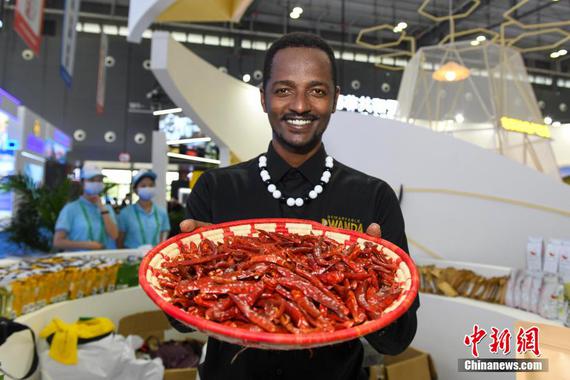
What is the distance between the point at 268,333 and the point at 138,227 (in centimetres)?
412

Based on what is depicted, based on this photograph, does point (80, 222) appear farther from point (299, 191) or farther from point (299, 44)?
point (299, 44)

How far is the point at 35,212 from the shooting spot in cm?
528

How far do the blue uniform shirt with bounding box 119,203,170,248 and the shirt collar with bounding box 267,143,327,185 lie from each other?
3.53 metres

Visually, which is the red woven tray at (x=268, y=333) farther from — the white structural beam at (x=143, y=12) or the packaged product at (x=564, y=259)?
the white structural beam at (x=143, y=12)

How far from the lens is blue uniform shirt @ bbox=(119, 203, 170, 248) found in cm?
461

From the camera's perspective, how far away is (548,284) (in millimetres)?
2674

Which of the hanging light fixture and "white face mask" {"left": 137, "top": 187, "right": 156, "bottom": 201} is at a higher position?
the hanging light fixture

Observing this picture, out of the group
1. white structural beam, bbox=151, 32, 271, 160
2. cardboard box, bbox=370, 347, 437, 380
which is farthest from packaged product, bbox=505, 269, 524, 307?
white structural beam, bbox=151, 32, 271, 160

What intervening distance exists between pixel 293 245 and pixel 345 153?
12.9 ft

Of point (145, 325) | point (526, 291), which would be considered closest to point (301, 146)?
point (526, 291)

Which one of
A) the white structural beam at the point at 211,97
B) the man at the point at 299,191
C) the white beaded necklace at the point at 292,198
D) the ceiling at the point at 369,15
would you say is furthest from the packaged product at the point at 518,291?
the ceiling at the point at 369,15

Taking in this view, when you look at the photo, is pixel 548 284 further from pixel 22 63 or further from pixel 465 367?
pixel 22 63

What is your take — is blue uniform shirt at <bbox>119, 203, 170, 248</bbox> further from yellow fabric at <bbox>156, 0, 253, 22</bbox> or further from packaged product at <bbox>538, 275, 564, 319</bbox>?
packaged product at <bbox>538, 275, 564, 319</bbox>

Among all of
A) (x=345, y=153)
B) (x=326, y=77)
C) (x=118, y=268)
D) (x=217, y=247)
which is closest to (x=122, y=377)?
(x=118, y=268)
